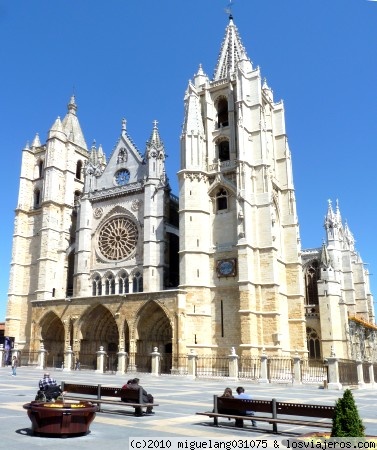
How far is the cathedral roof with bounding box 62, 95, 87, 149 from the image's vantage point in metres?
47.3

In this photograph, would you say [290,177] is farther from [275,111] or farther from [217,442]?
[217,442]

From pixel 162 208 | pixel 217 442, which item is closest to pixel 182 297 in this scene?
pixel 162 208

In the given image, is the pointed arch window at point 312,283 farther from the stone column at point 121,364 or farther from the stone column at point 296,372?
the stone column at point 296,372

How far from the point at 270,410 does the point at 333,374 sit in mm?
12584

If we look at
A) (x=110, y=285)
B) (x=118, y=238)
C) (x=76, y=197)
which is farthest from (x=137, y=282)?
(x=76, y=197)

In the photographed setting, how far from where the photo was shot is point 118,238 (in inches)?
1489

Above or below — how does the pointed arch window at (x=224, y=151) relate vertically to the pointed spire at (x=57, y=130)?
below

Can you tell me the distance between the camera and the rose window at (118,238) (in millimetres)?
37281

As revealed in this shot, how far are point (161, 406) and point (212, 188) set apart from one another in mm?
24012

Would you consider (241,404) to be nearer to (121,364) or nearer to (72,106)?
A: (121,364)

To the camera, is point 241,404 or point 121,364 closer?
point 241,404

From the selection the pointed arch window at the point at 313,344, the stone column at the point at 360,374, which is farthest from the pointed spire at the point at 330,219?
the stone column at the point at 360,374

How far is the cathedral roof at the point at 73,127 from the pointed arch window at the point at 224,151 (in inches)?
675

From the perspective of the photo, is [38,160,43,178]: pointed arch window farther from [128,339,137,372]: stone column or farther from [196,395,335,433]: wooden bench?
[196,395,335,433]: wooden bench
